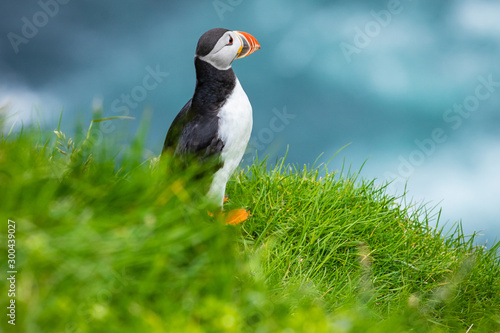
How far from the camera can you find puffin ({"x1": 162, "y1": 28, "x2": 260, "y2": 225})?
3615 millimetres

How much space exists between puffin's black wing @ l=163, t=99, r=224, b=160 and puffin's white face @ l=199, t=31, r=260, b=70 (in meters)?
0.45

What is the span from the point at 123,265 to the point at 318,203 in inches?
105

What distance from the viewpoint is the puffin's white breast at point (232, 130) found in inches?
145

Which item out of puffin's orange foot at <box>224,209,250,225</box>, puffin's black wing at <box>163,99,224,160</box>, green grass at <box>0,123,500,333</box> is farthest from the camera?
puffin's black wing at <box>163,99,224,160</box>

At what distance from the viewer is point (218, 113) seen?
3.71 m

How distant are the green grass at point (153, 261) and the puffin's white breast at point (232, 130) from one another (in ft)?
1.87

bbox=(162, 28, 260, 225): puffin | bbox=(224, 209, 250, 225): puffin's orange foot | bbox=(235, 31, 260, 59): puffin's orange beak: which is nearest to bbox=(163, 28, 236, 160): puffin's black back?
bbox=(162, 28, 260, 225): puffin

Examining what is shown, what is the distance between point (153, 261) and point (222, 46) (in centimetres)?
197

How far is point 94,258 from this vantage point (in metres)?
2.14

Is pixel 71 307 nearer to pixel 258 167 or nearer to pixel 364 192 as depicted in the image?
pixel 258 167

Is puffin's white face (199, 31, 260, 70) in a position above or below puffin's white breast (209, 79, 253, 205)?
above

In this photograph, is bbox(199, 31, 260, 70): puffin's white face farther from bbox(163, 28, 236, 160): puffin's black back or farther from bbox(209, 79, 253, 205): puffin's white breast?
bbox(209, 79, 253, 205): puffin's white breast

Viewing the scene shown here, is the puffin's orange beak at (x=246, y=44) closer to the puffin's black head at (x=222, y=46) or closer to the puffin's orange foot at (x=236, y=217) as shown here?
the puffin's black head at (x=222, y=46)

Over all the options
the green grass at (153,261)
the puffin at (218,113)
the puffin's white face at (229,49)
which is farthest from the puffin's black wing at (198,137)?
the green grass at (153,261)
